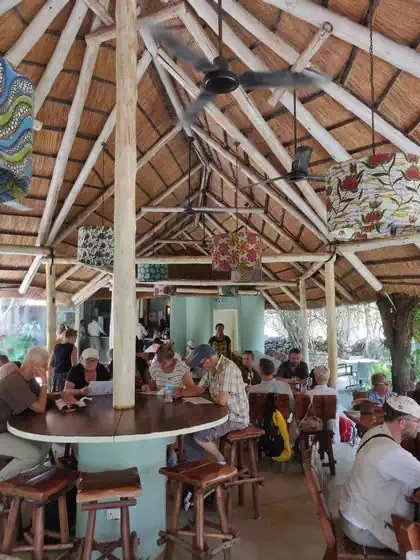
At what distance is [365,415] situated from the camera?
431 centimetres

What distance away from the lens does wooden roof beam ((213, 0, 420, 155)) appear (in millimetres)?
4527

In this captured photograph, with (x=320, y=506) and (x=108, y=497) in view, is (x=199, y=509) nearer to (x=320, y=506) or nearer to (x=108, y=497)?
(x=108, y=497)

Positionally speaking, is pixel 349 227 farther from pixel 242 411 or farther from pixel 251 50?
pixel 251 50

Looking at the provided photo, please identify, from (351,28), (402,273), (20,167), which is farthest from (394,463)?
(402,273)

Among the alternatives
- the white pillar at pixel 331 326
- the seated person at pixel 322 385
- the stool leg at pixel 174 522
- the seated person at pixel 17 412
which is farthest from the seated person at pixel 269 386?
the white pillar at pixel 331 326

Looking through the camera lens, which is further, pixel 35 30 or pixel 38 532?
pixel 35 30

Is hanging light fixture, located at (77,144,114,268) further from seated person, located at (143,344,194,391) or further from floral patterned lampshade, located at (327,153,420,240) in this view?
floral patterned lampshade, located at (327,153,420,240)

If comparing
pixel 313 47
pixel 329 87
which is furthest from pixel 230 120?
pixel 313 47

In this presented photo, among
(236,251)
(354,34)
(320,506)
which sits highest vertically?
(354,34)

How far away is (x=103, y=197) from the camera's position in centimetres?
892

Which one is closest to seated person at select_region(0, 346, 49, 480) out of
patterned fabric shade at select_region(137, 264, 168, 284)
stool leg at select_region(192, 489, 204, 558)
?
stool leg at select_region(192, 489, 204, 558)

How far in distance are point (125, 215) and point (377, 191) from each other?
78.7 inches

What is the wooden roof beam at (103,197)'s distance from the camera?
8312mm

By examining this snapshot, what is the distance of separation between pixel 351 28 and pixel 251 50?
1.50 m
